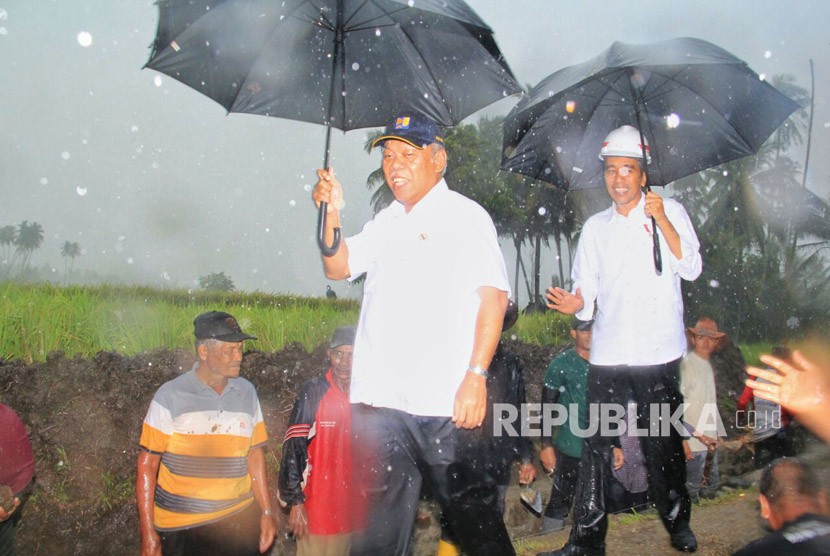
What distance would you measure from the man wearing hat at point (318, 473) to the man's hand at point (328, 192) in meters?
1.54

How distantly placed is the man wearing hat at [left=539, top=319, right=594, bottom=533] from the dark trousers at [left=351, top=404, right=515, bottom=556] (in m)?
3.02

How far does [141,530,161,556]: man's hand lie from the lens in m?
4.01

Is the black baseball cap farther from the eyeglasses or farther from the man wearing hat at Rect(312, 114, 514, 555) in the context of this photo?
the man wearing hat at Rect(312, 114, 514, 555)

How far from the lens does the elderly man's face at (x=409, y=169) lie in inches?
125

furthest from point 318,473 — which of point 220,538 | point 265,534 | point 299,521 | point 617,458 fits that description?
point 617,458

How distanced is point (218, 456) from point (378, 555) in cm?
171

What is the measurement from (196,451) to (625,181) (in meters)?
2.90

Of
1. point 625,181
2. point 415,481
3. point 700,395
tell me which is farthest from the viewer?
point 700,395

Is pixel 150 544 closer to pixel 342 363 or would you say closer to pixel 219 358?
pixel 219 358

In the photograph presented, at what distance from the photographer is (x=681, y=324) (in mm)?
3994

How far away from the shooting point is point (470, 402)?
2.88m

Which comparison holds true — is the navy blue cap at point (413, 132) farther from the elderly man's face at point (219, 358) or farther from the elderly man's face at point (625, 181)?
the elderly man's face at point (219, 358)

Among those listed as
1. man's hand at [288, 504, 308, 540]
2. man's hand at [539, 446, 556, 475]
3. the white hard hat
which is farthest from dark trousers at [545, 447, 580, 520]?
the white hard hat

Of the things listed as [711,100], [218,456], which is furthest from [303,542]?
[711,100]
